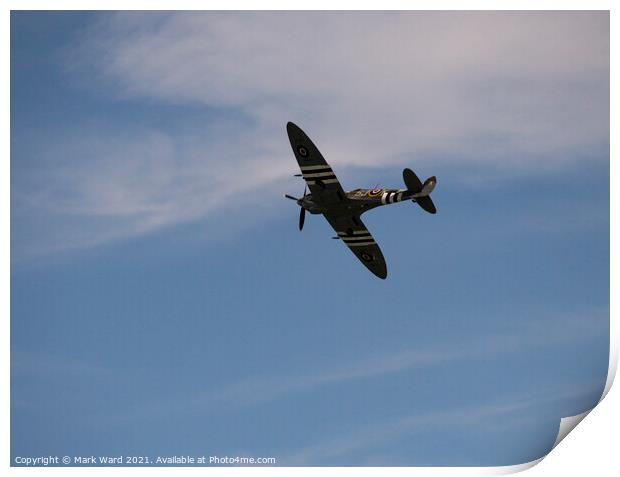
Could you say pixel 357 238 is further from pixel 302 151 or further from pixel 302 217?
pixel 302 151

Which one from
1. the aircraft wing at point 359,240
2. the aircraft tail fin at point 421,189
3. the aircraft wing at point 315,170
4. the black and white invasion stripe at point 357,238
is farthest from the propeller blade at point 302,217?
the aircraft tail fin at point 421,189

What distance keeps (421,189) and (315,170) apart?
1.76 meters

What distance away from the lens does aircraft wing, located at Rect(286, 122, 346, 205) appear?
55.9 ft

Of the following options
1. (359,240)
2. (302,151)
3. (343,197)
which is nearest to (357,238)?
(359,240)

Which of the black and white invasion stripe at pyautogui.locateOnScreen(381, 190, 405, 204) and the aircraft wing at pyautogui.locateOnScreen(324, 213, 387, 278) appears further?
Answer: the aircraft wing at pyautogui.locateOnScreen(324, 213, 387, 278)

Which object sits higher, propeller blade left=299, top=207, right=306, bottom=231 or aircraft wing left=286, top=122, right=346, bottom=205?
aircraft wing left=286, top=122, right=346, bottom=205

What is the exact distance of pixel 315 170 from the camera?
56.7ft

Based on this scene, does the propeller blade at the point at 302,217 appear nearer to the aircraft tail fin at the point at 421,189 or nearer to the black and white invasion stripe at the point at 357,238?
the black and white invasion stripe at the point at 357,238

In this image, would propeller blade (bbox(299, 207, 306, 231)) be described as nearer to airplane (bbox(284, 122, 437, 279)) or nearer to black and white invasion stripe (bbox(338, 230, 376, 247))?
airplane (bbox(284, 122, 437, 279))

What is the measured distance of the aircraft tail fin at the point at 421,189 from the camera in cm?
1633

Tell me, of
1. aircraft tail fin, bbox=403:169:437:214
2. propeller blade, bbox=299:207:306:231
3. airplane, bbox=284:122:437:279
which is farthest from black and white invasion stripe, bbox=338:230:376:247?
aircraft tail fin, bbox=403:169:437:214

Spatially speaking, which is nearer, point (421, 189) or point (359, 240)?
point (421, 189)
